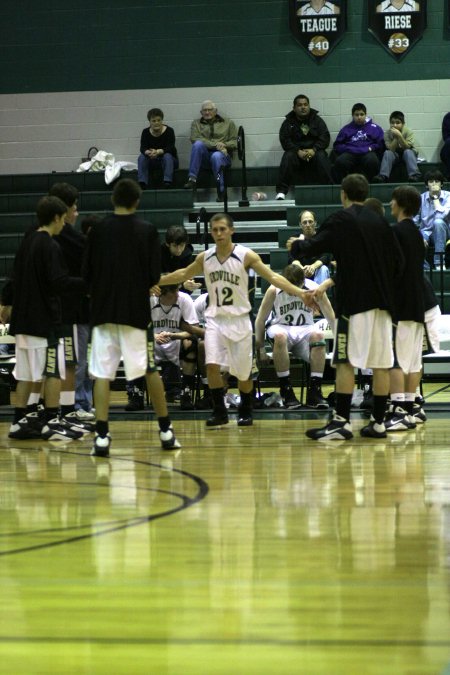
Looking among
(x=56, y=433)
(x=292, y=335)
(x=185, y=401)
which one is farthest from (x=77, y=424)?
(x=292, y=335)

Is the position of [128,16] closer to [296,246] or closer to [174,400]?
[174,400]

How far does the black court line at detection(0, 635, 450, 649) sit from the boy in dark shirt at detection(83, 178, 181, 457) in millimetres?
3640

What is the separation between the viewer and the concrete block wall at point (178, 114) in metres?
15.1

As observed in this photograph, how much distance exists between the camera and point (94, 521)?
4.52 m

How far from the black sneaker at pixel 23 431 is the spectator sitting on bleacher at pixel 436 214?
670 centimetres

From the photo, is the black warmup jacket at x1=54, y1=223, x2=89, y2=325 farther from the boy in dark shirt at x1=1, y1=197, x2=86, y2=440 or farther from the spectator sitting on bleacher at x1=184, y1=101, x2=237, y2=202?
the spectator sitting on bleacher at x1=184, y1=101, x2=237, y2=202

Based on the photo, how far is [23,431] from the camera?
7.59 meters

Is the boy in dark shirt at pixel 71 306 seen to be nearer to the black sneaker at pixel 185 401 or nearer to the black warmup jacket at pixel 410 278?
the black sneaker at pixel 185 401

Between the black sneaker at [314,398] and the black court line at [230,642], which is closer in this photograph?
the black court line at [230,642]

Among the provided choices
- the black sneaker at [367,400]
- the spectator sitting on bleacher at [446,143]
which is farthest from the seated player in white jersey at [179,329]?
the spectator sitting on bleacher at [446,143]

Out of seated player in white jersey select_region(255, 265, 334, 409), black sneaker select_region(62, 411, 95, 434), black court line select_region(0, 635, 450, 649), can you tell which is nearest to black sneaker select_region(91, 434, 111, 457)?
black sneaker select_region(62, 411, 95, 434)

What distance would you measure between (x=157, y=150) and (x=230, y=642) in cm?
1215

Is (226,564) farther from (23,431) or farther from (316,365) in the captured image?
(316,365)

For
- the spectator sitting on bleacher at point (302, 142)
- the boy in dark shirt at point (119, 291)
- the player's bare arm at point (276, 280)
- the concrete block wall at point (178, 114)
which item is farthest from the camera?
the concrete block wall at point (178, 114)
